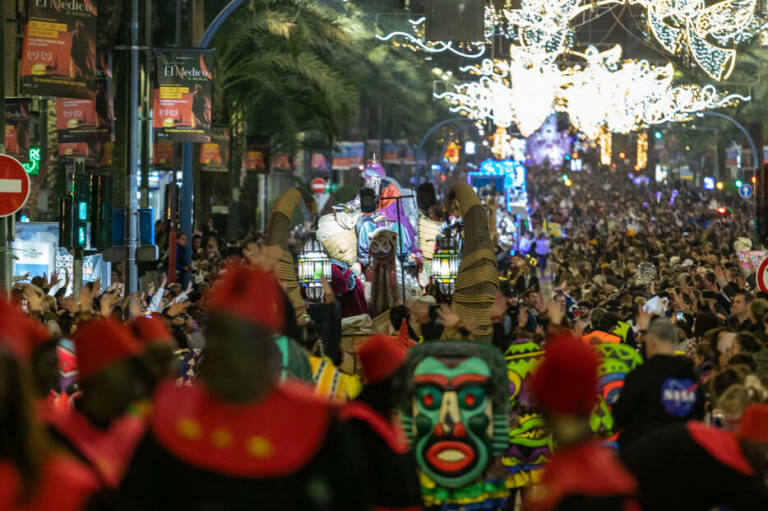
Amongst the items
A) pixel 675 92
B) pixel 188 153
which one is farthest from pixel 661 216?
pixel 188 153

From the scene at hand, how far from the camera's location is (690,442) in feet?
19.9

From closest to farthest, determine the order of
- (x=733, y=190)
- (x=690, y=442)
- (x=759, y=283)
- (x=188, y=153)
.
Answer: (x=690, y=442) → (x=759, y=283) → (x=188, y=153) → (x=733, y=190)

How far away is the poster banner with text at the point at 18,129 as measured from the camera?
26406 mm

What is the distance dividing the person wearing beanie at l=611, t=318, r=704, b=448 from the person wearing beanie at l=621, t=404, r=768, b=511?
1375 millimetres

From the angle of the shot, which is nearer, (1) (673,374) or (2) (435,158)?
(1) (673,374)

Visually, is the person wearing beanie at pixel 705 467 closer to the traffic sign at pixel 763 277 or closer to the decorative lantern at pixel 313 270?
the decorative lantern at pixel 313 270

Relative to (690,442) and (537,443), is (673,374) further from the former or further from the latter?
(537,443)

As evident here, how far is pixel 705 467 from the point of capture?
6.04m

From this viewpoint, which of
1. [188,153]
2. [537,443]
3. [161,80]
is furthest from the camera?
[188,153]

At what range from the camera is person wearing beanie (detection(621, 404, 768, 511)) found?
598cm

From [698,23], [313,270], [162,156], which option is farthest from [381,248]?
[162,156]

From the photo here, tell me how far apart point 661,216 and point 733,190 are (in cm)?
1119

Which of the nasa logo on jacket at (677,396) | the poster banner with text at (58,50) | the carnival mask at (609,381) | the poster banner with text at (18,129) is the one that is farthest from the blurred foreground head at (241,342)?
the poster banner with text at (18,129)

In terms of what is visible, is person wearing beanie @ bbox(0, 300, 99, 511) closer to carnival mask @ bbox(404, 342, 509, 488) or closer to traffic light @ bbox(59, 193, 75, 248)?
carnival mask @ bbox(404, 342, 509, 488)
